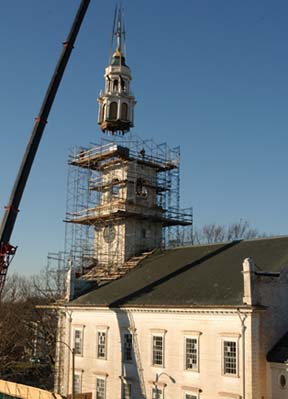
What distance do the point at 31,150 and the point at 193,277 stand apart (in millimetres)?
13035

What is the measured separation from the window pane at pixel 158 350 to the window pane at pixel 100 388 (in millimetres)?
5461

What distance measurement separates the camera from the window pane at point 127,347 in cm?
3519

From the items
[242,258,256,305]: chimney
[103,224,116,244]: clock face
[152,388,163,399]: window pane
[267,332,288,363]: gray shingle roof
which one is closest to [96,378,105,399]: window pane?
[152,388,163,399]: window pane

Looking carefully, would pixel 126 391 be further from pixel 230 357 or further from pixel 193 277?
pixel 230 357

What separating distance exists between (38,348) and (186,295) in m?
34.2

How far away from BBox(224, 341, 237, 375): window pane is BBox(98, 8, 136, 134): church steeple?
1086 inches

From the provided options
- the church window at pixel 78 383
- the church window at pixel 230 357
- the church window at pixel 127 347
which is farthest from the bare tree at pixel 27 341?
the church window at pixel 230 357

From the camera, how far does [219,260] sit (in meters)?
35.9

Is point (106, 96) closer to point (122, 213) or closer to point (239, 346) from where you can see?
point (122, 213)

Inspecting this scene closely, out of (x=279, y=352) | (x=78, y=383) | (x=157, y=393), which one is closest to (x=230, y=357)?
(x=279, y=352)

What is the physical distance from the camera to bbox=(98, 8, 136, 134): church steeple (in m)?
51.3

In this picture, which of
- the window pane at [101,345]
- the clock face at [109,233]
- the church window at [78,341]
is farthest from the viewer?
the clock face at [109,233]

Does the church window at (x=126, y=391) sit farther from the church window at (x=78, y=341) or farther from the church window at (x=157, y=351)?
the church window at (x=78, y=341)

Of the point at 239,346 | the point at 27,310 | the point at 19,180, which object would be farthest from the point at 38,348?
the point at 239,346
